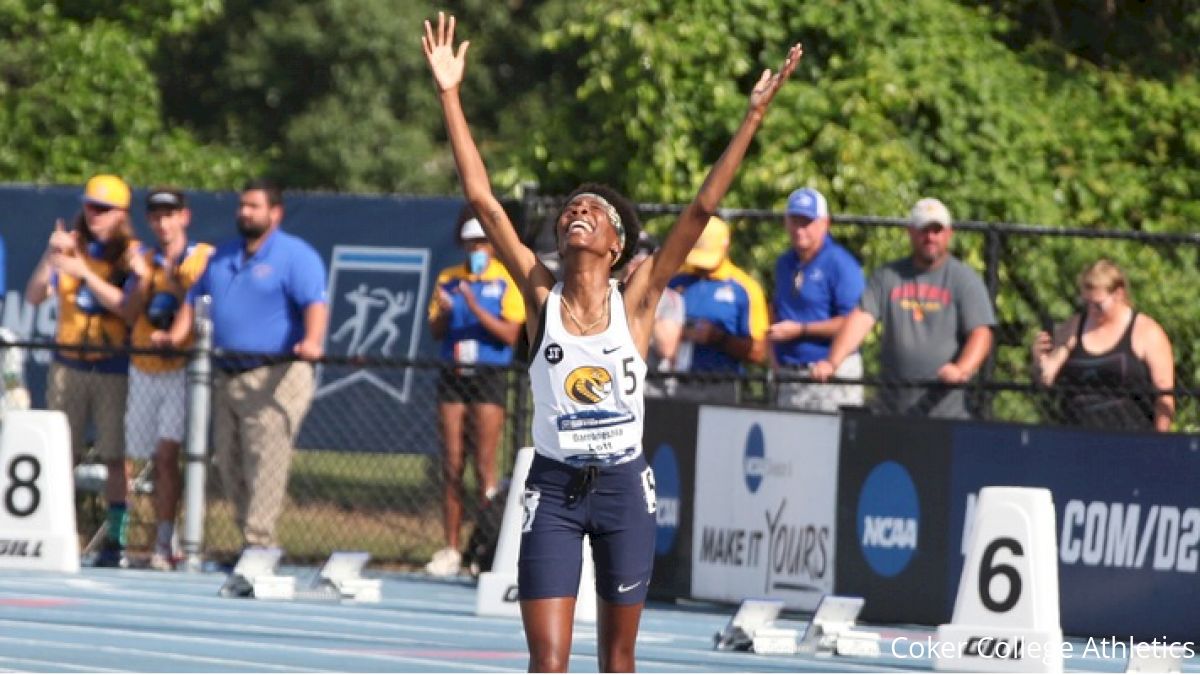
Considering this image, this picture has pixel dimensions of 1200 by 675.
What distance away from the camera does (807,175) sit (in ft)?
61.1

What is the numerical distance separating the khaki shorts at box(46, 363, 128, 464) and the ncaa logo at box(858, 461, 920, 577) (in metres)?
4.74

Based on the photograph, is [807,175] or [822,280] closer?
[822,280]

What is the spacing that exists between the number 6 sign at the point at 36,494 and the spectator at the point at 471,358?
7.21ft

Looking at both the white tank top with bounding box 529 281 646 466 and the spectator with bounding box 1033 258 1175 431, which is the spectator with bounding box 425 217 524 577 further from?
the white tank top with bounding box 529 281 646 466

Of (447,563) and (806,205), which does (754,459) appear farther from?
(447,563)

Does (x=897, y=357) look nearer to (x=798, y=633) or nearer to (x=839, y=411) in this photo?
(x=839, y=411)

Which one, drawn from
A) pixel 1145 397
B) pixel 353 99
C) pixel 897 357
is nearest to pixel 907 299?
pixel 897 357

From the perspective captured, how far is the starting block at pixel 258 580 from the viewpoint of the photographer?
13891 mm

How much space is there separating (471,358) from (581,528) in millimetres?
6897

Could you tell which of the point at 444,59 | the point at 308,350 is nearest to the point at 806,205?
the point at 308,350

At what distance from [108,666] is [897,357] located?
202 inches

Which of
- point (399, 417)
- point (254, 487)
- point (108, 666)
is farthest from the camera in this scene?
point (399, 417)

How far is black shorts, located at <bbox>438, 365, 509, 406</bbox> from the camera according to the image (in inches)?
599

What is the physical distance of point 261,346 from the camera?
49.6ft
